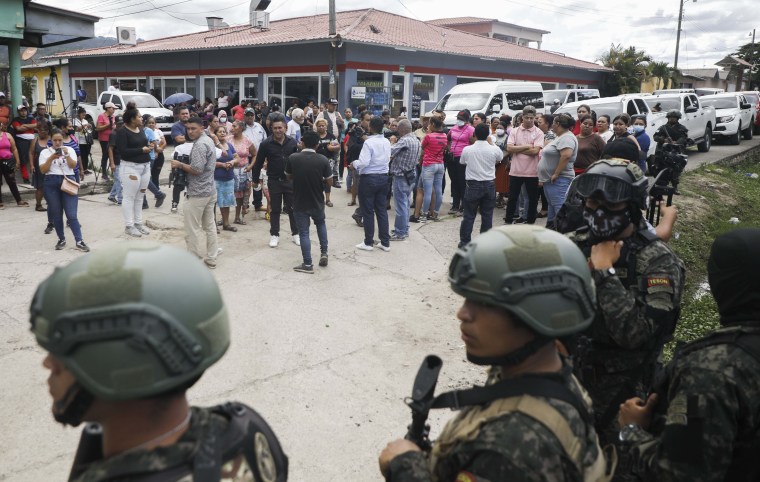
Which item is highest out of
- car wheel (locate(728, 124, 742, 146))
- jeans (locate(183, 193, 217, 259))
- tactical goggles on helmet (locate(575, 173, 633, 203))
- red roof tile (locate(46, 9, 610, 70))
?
red roof tile (locate(46, 9, 610, 70))

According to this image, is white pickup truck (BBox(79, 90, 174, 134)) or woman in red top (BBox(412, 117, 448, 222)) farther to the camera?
white pickup truck (BBox(79, 90, 174, 134))

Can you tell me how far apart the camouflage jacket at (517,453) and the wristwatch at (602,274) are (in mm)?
1027

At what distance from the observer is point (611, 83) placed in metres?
34.9

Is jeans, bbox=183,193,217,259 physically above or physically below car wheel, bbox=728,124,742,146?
below

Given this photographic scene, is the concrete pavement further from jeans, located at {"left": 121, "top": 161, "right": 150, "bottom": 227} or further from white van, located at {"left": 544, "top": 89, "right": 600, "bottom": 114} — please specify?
white van, located at {"left": 544, "top": 89, "right": 600, "bottom": 114}

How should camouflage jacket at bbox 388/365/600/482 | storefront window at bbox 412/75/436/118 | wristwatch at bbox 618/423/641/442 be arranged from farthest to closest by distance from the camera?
storefront window at bbox 412/75/436/118, wristwatch at bbox 618/423/641/442, camouflage jacket at bbox 388/365/600/482

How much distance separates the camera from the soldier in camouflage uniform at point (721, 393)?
1.71m

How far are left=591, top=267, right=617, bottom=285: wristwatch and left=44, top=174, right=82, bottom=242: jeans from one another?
6.95 metres

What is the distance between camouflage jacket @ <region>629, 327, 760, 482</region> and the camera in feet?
5.61

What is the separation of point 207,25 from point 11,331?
31.4 m

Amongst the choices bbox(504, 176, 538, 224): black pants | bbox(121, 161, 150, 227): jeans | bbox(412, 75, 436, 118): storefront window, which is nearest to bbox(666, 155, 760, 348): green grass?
bbox(504, 176, 538, 224): black pants

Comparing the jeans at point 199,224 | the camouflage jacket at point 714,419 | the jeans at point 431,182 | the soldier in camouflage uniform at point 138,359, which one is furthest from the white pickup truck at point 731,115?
the soldier in camouflage uniform at point 138,359

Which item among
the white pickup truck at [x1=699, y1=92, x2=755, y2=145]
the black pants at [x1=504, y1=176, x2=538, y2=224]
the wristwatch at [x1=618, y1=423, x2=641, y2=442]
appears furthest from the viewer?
the white pickup truck at [x1=699, y1=92, x2=755, y2=145]

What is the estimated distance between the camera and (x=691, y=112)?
16578 millimetres
